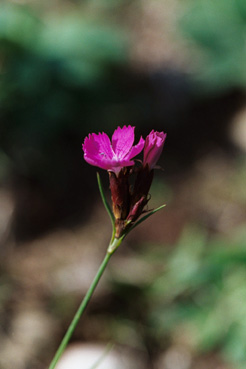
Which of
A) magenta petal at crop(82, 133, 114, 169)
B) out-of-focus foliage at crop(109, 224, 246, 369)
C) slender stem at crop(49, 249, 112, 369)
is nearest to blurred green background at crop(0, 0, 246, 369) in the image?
out-of-focus foliage at crop(109, 224, 246, 369)

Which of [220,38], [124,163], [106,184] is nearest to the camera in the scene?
[124,163]

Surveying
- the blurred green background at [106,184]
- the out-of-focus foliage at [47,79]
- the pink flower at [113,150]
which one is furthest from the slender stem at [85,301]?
the out-of-focus foliage at [47,79]

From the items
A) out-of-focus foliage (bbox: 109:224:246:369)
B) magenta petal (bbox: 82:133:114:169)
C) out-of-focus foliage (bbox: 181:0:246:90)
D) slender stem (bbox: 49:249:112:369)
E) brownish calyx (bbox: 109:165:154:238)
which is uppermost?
out-of-focus foliage (bbox: 181:0:246:90)

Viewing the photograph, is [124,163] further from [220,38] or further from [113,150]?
[220,38]

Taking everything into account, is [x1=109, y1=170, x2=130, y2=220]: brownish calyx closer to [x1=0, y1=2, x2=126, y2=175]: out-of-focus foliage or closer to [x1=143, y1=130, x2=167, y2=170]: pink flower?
[x1=143, y1=130, x2=167, y2=170]: pink flower

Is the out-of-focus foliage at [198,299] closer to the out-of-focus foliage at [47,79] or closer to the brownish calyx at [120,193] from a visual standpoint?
the out-of-focus foliage at [47,79]

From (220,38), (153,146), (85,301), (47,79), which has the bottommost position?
(85,301)

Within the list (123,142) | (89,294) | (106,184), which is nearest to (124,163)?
(123,142)
